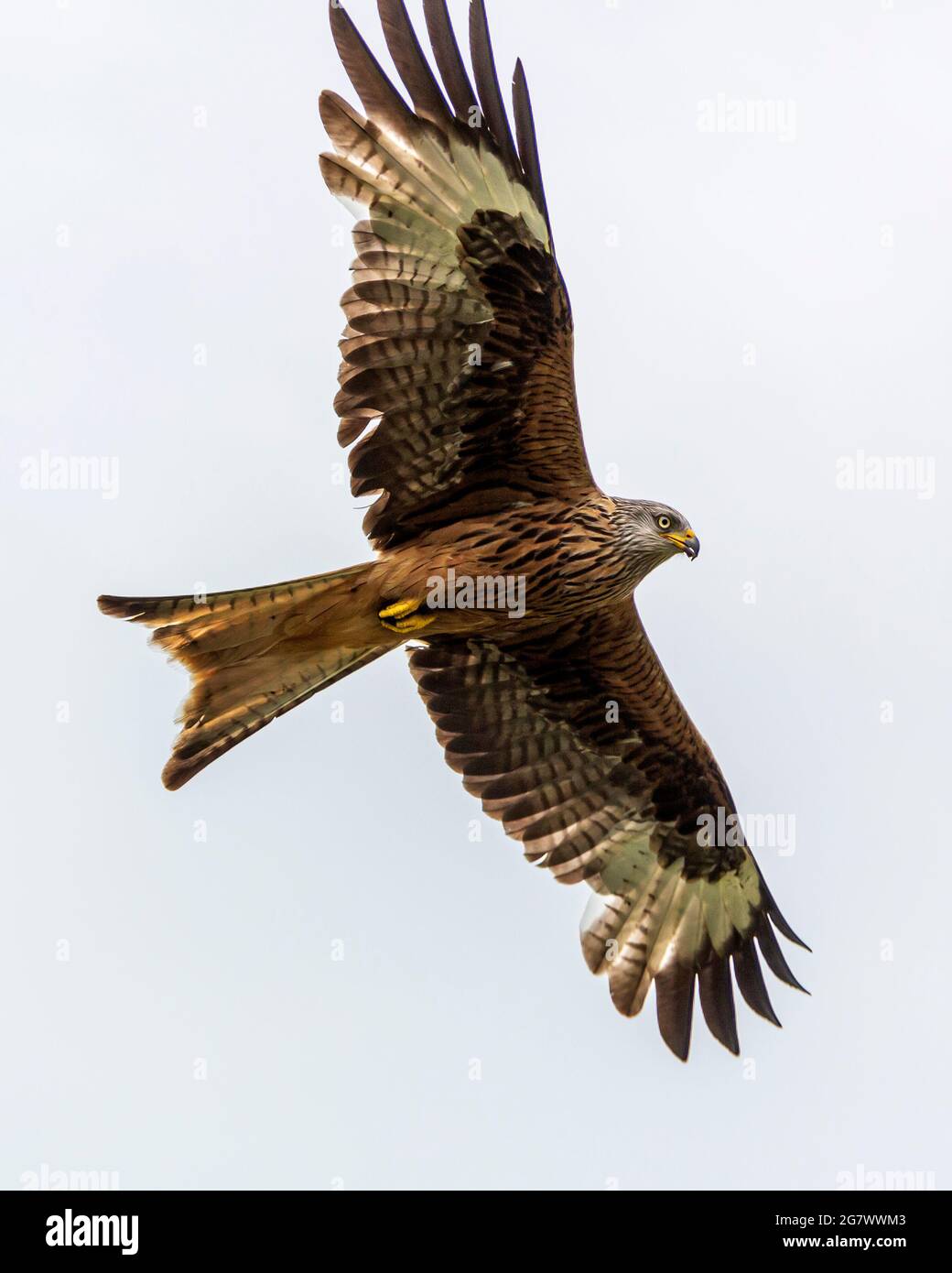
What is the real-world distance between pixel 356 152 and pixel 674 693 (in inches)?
171

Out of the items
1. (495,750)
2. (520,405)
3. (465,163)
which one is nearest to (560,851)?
(495,750)

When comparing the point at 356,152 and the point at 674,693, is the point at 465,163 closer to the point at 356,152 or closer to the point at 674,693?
the point at 356,152

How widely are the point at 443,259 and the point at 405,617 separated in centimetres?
222

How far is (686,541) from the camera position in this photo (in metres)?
11.2

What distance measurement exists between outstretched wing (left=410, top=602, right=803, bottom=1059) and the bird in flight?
0.9 inches

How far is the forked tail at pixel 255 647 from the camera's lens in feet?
35.8

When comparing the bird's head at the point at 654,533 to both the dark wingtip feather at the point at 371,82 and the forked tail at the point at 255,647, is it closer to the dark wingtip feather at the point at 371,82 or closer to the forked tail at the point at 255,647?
the forked tail at the point at 255,647

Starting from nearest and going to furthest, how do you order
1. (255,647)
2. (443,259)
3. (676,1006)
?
(443,259)
(255,647)
(676,1006)

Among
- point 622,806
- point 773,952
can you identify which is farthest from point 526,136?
point 773,952

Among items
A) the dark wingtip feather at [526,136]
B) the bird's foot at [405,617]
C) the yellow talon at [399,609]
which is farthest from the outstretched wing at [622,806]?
the dark wingtip feather at [526,136]

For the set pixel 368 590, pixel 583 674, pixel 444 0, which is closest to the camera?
pixel 444 0

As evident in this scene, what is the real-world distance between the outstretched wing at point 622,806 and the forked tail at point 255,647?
1.41 metres

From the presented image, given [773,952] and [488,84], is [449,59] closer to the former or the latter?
[488,84]

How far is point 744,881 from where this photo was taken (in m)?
13.1
